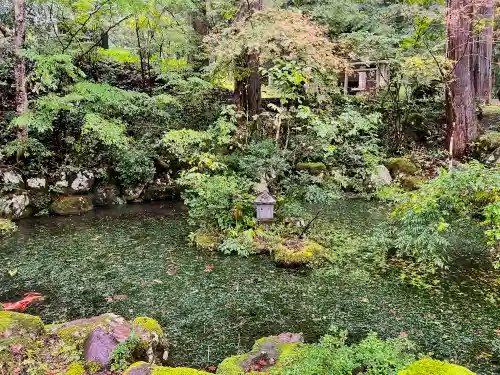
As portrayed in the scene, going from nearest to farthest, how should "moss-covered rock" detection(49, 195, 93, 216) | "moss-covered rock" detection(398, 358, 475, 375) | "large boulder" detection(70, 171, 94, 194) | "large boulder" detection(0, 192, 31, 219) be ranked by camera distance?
"moss-covered rock" detection(398, 358, 475, 375), "large boulder" detection(0, 192, 31, 219), "moss-covered rock" detection(49, 195, 93, 216), "large boulder" detection(70, 171, 94, 194)

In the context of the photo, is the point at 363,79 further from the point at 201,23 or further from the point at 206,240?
the point at 206,240

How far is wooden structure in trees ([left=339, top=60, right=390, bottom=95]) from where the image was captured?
13.0m

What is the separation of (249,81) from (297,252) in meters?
4.96

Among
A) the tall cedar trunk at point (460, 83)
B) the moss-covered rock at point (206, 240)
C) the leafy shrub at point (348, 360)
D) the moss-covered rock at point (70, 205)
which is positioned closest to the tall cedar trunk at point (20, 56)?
the moss-covered rock at point (70, 205)

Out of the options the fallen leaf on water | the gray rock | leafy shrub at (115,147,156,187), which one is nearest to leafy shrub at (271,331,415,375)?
the gray rock

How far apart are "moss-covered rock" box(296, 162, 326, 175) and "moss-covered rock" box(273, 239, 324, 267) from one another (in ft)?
13.4

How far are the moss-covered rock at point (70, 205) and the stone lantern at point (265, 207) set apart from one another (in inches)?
192

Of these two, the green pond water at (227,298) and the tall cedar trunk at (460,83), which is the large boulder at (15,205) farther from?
the tall cedar trunk at (460,83)

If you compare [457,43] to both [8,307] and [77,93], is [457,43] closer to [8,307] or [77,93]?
[77,93]

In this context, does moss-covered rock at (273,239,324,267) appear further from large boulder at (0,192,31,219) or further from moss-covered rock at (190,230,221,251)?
large boulder at (0,192,31,219)

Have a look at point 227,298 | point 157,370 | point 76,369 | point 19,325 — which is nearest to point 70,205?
point 227,298

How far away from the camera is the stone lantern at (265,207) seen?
247 inches

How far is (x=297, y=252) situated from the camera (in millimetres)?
5738

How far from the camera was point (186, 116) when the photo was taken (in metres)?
11.4
